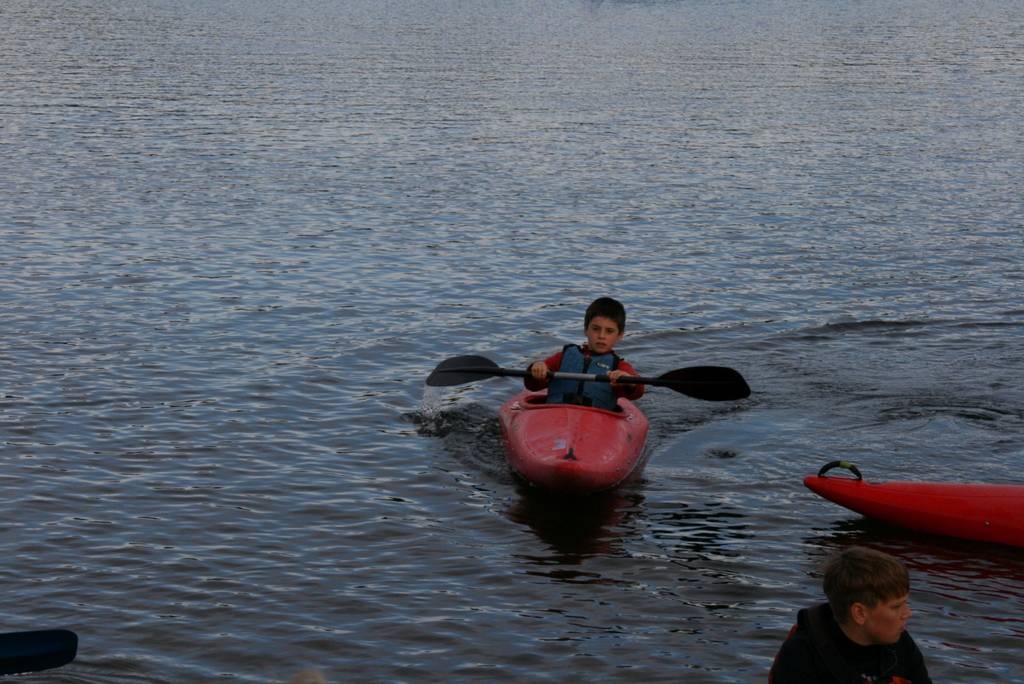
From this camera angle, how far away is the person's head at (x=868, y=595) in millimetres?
4789

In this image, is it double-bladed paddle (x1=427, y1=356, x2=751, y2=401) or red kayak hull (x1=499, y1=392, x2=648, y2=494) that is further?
double-bladed paddle (x1=427, y1=356, x2=751, y2=401)

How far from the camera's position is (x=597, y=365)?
11031mm

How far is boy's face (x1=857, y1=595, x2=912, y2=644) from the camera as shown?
189 inches

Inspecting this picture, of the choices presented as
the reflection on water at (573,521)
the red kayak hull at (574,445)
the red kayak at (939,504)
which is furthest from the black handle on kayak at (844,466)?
the red kayak hull at (574,445)

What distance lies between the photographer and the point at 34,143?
87.4 feet

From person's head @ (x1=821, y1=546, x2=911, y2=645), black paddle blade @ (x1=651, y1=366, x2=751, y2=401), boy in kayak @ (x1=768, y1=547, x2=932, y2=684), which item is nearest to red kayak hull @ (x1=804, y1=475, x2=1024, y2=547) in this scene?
black paddle blade @ (x1=651, y1=366, x2=751, y2=401)

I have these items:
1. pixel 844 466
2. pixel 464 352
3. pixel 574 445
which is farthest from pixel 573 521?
pixel 464 352

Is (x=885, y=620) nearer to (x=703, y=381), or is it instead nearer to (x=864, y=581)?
(x=864, y=581)

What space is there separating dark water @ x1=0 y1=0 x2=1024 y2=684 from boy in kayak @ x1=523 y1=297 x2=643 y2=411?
2.24 feet

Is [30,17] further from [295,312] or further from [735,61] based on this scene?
[295,312]

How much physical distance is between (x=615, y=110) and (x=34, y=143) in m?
13.3

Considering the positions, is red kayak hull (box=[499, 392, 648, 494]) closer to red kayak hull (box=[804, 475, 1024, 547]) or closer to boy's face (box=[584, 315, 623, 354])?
boy's face (box=[584, 315, 623, 354])

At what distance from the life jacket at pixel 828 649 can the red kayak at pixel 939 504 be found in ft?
13.8

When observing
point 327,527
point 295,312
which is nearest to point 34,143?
point 295,312
